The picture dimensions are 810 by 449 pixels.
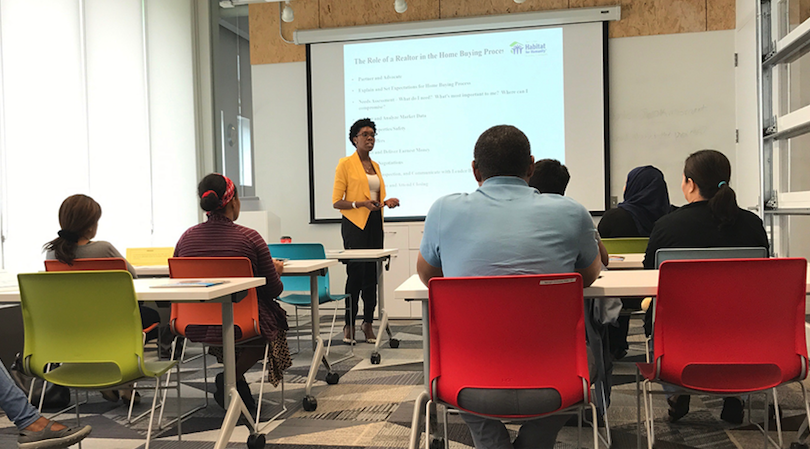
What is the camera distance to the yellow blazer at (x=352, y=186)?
15.0ft

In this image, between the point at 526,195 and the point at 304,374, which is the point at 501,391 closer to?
the point at 526,195

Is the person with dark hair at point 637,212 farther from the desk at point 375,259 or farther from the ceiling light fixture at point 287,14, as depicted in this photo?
the ceiling light fixture at point 287,14

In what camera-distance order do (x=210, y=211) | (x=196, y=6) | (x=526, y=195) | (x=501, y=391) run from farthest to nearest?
(x=196, y=6), (x=210, y=211), (x=526, y=195), (x=501, y=391)

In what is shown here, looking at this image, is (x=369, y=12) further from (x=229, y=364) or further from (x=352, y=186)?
(x=229, y=364)

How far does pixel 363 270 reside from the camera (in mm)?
4418

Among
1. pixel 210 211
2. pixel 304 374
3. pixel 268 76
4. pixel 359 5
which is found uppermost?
pixel 359 5

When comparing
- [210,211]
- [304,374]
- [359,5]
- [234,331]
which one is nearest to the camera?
[234,331]

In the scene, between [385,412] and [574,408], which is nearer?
[574,408]

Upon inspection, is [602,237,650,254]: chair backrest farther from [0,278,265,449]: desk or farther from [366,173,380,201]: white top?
[366,173,380,201]: white top

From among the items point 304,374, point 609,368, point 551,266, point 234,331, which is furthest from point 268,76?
point 551,266

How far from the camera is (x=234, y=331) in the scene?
2492mm

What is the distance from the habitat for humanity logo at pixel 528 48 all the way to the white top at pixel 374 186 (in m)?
2.09

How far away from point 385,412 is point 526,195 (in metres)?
1.65

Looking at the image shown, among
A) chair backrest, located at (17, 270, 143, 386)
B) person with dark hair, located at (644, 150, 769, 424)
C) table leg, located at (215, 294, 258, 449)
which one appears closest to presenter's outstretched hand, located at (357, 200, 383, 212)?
table leg, located at (215, 294, 258, 449)
